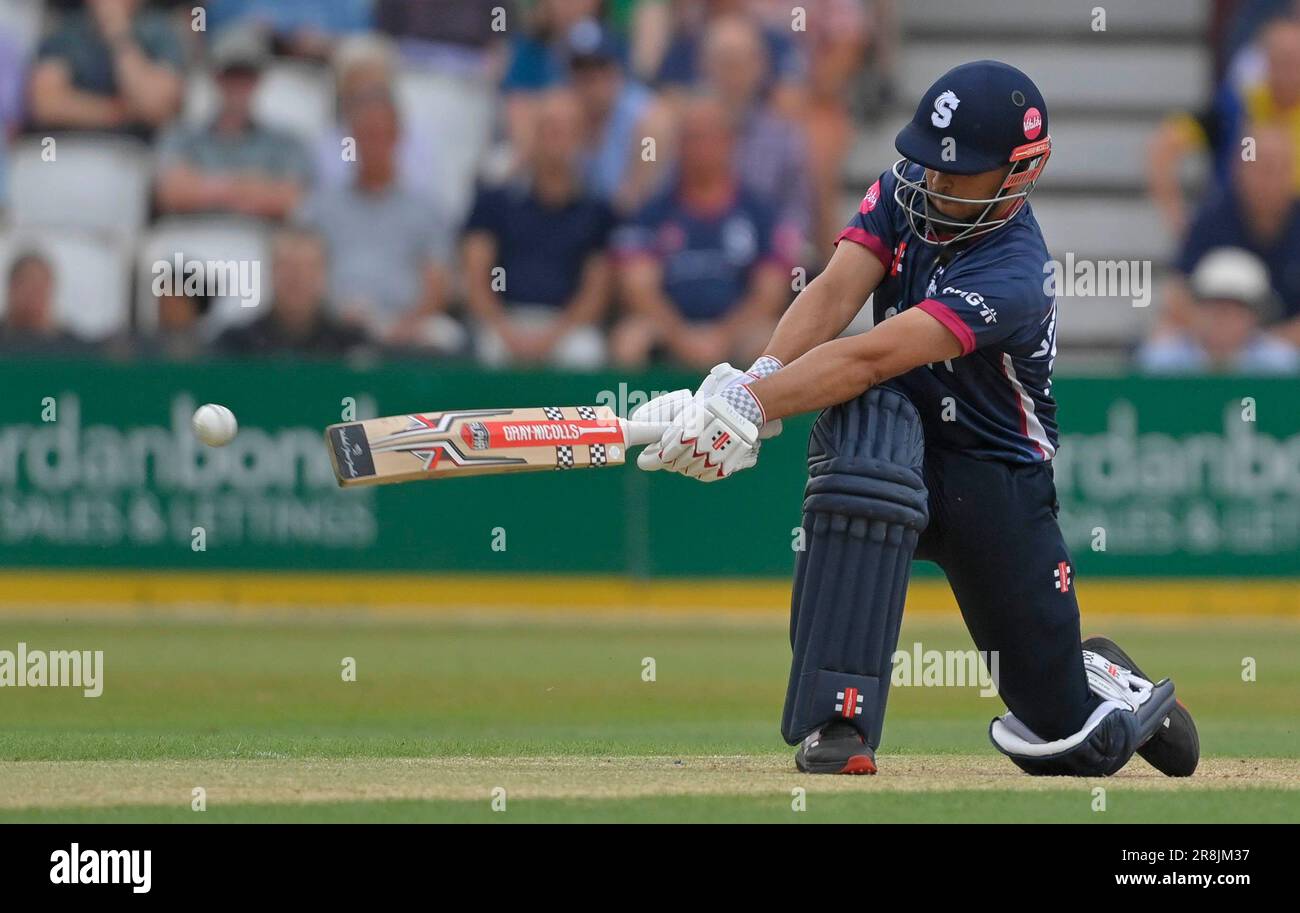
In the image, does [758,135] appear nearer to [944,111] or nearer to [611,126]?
[611,126]

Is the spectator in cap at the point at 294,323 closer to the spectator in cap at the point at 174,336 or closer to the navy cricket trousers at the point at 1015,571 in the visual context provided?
the spectator in cap at the point at 174,336

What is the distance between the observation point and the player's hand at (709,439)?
6.32 meters

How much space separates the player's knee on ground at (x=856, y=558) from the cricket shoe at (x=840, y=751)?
0.03m

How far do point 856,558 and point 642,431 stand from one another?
764 mm

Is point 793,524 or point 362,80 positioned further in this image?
point 362,80

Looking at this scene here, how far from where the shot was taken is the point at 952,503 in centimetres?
664

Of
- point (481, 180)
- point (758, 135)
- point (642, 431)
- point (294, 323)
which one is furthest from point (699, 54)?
point (642, 431)

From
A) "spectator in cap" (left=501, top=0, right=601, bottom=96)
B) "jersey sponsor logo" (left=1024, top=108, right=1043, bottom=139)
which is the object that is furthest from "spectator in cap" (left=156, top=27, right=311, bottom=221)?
"jersey sponsor logo" (left=1024, top=108, right=1043, bottom=139)

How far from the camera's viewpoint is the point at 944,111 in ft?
21.0

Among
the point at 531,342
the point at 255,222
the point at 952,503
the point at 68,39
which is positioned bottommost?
the point at 952,503
